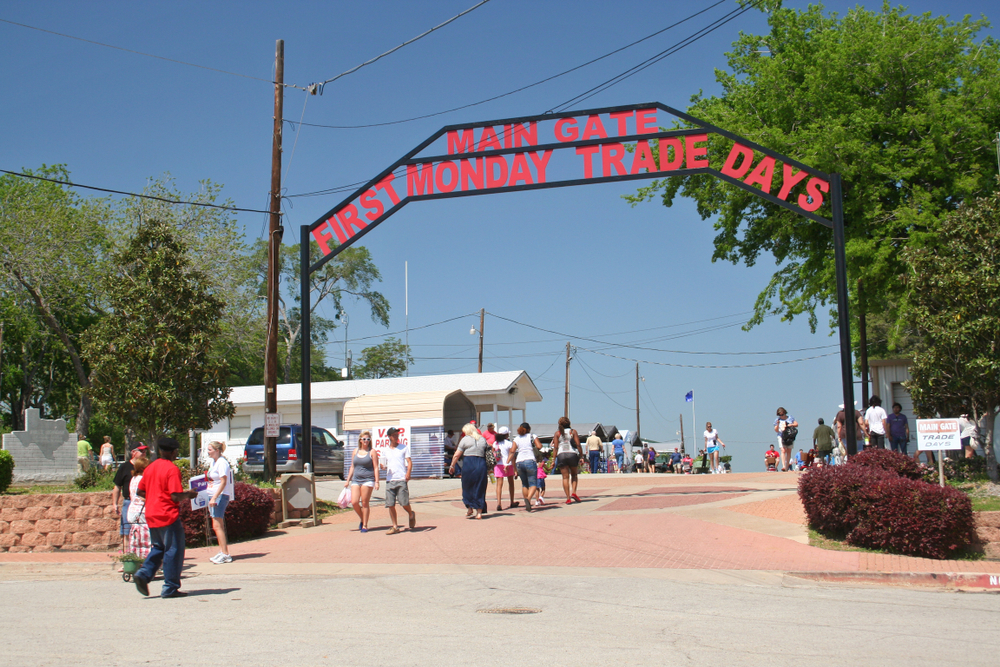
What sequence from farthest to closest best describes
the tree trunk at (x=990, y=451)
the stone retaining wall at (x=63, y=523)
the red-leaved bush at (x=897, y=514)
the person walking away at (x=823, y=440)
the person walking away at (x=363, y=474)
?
the person walking away at (x=823, y=440) < the tree trunk at (x=990, y=451) < the stone retaining wall at (x=63, y=523) < the person walking away at (x=363, y=474) < the red-leaved bush at (x=897, y=514)

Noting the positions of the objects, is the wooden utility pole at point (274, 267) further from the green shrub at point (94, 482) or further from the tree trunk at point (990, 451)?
the tree trunk at point (990, 451)

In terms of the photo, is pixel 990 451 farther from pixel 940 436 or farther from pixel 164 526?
pixel 164 526

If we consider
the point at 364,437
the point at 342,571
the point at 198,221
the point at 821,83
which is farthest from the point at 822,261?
the point at 198,221

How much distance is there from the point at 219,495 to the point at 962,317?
12071mm

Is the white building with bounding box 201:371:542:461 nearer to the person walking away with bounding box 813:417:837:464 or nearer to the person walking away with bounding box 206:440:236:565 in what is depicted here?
the person walking away with bounding box 813:417:837:464

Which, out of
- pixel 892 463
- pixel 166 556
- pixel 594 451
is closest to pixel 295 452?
pixel 594 451

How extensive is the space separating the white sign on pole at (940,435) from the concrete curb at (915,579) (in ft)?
9.35

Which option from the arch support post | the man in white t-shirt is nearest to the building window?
the man in white t-shirt

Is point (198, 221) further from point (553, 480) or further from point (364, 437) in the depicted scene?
point (364, 437)

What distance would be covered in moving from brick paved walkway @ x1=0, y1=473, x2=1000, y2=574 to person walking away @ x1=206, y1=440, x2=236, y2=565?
324mm

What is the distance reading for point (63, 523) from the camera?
1384 centimetres

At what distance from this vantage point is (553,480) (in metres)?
23.7

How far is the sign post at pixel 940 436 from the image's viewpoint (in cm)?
1162

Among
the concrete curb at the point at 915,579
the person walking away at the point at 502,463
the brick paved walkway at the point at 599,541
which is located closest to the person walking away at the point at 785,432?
the brick paved walkway at the point at 599,541
